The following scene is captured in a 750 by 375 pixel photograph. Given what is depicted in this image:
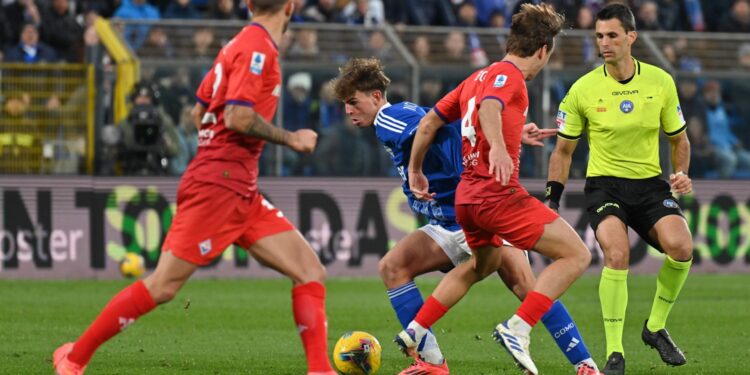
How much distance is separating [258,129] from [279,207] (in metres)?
10.6

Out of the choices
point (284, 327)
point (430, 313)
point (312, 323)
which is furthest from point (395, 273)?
point (284, 327)

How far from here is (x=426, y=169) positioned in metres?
9.11

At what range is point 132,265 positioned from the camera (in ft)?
56.3

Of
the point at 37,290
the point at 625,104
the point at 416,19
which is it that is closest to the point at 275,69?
the point at 625,104

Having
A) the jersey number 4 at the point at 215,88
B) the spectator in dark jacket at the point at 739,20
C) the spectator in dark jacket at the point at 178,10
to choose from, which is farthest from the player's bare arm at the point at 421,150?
the spectator in dark jacket at the point at 739,20

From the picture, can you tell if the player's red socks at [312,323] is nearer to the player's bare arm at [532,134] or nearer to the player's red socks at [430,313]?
the player's red socks at [430,313]

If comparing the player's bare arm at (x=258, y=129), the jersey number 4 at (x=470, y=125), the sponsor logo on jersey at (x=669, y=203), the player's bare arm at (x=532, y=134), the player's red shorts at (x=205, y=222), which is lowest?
the sponsor logo on jersey at (x=669, y=203)

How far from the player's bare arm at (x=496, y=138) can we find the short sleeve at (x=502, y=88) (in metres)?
0.04

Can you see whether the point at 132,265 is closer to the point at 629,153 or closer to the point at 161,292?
the point at 629,153

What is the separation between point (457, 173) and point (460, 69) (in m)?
9.53

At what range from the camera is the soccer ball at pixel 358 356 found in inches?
358

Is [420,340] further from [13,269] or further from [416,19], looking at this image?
[416,19]

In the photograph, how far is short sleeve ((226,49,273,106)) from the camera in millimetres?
7141

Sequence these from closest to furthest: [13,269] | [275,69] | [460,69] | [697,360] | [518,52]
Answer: [275,69] < [518,52] < [697,360] < [13,269] < [460,69]
